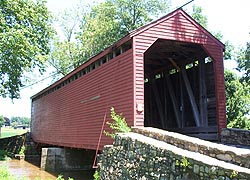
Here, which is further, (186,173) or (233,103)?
(233,103)

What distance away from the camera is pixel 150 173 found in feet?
20.6

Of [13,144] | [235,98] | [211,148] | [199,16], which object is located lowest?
[13,144]

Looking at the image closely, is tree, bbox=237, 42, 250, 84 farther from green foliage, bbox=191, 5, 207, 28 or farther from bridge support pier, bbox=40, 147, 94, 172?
bridge support pier, bbox=40, 147, 94, 172

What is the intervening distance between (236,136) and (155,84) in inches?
235

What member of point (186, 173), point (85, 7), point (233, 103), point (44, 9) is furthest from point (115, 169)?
point (85, 7)

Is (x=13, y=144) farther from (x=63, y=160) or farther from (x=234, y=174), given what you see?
(x=234, y=174)

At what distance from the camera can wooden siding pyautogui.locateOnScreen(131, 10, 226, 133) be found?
8.99 meters

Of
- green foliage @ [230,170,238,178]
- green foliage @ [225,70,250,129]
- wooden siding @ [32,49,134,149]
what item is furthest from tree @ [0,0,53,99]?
green foliage @ [230,170,238,178]

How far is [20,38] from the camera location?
55.3ft

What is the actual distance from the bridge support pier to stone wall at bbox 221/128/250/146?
918 cm

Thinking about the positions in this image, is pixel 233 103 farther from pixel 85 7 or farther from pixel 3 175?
pixel 85 7

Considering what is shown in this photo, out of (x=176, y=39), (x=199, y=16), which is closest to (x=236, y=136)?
(x=176, y=39)

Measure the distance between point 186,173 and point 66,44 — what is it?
28.6 metres

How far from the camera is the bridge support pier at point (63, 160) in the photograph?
15.7 m
